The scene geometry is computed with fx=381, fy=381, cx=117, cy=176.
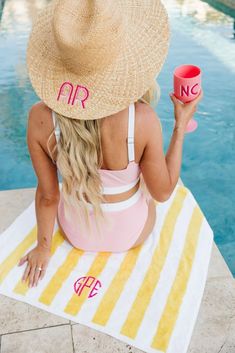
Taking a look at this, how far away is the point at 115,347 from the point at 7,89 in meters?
5.27

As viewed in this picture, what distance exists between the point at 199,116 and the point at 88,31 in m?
4.33

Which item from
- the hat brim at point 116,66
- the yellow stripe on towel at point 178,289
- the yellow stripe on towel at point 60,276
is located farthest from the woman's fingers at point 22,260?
the hat brim at point 116,66

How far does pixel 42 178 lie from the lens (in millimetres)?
2061

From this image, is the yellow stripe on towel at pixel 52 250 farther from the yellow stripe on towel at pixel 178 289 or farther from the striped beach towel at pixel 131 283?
the yellow stripe on towel at pixel 178 289

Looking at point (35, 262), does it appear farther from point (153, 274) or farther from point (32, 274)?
point (153, 274)

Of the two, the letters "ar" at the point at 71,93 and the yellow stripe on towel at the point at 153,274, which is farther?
the yellow stripe on towel at the point at 153,274

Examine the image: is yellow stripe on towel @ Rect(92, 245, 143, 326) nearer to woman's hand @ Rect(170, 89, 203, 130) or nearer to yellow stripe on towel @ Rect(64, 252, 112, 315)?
yellow stripe on towel @ Rect(64, 252, 112, 315)

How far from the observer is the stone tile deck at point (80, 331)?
6.29ft

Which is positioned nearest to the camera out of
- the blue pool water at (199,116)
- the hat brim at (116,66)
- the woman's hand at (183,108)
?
the hat brim at (116,66)

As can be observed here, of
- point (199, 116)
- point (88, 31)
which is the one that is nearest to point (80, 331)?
point (88, 31)

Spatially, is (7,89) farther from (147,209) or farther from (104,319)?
(104,319)

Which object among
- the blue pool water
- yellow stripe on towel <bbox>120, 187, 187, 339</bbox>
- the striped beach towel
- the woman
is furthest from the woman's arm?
the blue pool water

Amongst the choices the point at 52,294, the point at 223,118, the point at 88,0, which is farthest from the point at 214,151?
the point at 88,0

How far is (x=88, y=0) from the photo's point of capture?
4.70 ft
